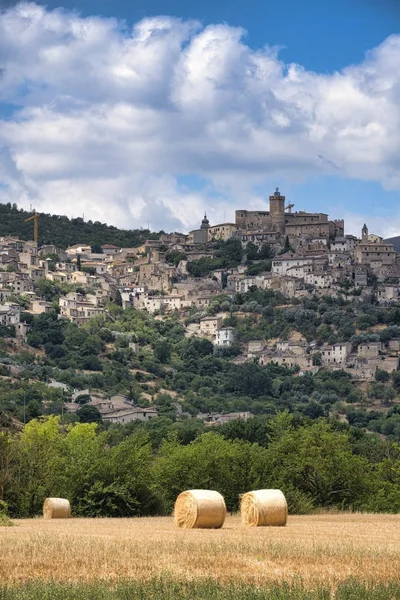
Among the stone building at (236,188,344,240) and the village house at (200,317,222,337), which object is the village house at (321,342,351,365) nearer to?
the village house at (200,317,222,337)

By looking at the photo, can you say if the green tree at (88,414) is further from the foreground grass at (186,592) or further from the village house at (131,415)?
the foreground grass at (186,592)

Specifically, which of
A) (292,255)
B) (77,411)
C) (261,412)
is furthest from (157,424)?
(292,255)

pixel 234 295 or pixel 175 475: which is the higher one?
pixel 234 295

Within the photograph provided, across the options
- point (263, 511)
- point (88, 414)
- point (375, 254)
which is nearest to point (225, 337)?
point (375, 254)

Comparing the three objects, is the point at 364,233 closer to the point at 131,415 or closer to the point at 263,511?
the point at 131,415

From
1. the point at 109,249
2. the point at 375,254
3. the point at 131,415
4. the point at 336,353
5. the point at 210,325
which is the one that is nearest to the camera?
the point at 131,415

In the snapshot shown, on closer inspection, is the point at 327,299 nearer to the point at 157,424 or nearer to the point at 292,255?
the point at 292,255
